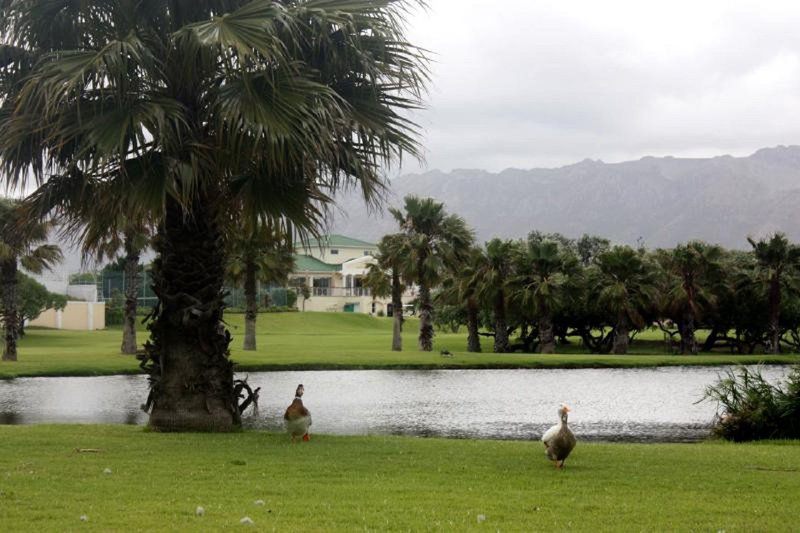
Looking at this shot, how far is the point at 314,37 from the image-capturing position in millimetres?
17422

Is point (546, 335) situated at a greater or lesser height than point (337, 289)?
lesser

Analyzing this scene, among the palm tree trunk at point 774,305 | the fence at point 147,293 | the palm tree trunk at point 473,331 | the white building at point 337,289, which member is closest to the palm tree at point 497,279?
the palm tree trunk at point 473,331

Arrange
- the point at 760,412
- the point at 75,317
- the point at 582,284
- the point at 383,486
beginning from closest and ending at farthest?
1. the point at 383,486
2. the point at 760,412
3. the point at 582,284
4. the point at 75,317

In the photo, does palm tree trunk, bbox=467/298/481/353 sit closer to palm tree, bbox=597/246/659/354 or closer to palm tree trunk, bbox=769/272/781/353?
palm tree, bbox=597/246/659/354

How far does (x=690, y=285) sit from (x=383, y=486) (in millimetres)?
56335

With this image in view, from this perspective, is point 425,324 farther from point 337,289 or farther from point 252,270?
point 337,289

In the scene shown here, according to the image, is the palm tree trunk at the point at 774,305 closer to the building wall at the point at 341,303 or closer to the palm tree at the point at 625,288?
the palm tree at the point at 625,288

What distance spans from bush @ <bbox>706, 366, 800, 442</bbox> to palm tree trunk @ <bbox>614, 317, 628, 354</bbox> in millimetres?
43871

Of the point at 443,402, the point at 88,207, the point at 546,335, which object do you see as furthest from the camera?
the point at 546,335

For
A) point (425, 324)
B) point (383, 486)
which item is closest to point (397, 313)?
point (425, 324)

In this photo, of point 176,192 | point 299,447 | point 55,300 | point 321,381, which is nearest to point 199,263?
point 176,192

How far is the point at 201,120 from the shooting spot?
18016 millimetres

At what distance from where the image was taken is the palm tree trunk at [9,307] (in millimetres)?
45125

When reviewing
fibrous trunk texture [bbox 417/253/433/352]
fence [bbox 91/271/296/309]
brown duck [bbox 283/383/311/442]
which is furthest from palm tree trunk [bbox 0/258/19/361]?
fence [bbox 91/271/296/309]
